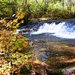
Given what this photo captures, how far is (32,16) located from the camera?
26.7m

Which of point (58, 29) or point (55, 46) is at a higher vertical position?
point (55, 46)

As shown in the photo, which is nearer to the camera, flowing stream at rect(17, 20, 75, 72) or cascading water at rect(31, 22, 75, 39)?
flowing stream at rect(17, 20, 75, 72)

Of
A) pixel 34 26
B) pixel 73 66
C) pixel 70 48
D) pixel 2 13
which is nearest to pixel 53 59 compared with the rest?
pixel 73 66

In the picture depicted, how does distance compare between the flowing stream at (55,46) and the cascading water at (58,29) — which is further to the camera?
the cascading water at (58,29)

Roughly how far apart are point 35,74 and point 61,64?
2.44m

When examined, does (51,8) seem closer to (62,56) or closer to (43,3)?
(43,3)

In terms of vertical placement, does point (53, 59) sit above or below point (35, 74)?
below

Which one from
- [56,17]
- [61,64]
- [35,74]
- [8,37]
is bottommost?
[56,17]

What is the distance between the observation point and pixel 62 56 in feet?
31.5

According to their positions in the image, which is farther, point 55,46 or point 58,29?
point 58,29

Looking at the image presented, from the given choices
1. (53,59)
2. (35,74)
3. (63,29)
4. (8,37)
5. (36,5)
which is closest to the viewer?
(8,37)

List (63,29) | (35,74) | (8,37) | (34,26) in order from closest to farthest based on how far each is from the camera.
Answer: (8,37), (35,74), (63,29), (34,26)

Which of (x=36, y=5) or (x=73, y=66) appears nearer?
(x=73, y=66)

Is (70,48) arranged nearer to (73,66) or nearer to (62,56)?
(62,56)
